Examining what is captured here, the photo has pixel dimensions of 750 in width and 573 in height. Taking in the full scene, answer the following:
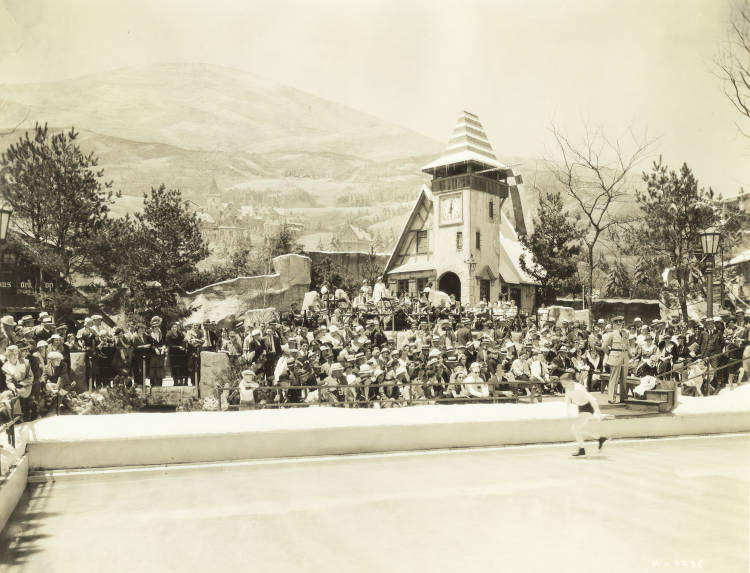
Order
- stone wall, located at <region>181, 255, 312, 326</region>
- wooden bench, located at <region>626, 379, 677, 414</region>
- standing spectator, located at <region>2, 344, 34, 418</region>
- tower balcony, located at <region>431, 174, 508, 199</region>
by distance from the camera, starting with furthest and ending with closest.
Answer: tower balcony, located at <region>431, 174, 508, 199</region>
stone wall, located at <region>181, 255, 312, 326</region>
wooden bench, located at <region>626, 379, 677, 414</region>
standing spectator, located at <region>2, 344, 34, 418</region>

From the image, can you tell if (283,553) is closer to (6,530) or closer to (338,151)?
(6,530)

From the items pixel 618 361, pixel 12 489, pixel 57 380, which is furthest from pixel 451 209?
pixel 12 489

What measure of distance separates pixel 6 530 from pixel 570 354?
919 centimetres

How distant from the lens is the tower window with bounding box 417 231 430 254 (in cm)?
2339

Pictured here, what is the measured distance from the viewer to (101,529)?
4238 millimetres

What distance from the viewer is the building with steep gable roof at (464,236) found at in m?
21.4

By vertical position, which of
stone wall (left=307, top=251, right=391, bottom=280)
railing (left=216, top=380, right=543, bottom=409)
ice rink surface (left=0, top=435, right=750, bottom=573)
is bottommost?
ice rink surface (left=0, top=435, right=750, bottom=573)

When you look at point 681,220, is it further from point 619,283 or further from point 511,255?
point 619,283

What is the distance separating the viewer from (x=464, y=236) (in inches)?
857

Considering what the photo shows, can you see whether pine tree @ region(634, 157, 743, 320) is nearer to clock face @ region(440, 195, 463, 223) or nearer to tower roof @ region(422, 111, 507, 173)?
tower roof @ region(422, 111, 507, 173)

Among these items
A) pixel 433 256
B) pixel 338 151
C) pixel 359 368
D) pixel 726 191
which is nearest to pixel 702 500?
pixel 359 368

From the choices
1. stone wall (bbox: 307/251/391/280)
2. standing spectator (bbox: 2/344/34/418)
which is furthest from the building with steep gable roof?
standing spectator (bbox: 2/344/34/418)

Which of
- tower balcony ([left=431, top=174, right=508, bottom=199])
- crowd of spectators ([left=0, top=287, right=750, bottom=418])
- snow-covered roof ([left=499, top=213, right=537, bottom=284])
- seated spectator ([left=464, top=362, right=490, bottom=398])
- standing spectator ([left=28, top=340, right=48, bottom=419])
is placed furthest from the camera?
snow-covered roof ([left=499, top=213, right=537, bottom=284])

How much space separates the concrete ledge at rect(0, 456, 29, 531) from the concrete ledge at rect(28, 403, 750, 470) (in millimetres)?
402
